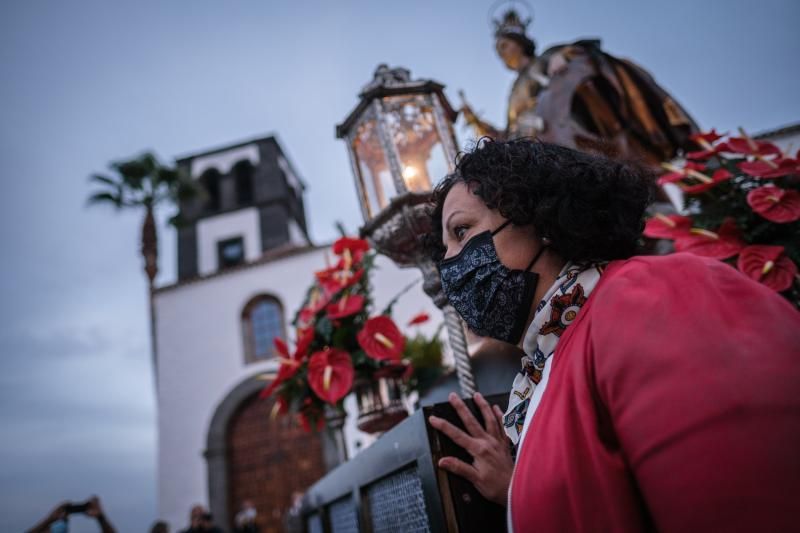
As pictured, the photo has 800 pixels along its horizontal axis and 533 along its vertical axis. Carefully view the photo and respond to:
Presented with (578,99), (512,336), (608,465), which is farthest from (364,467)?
(578,99)

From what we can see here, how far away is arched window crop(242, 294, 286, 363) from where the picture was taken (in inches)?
432

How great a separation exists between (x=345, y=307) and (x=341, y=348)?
0.69 ft

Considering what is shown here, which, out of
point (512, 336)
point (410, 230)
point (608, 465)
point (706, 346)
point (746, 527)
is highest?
point (410, 230)

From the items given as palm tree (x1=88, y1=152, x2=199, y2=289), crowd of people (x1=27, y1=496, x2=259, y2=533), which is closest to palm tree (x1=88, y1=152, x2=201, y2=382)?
palm tree (x1=88, y1=152, x2=199, y2=289)

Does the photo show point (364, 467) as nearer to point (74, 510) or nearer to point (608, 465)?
point (608, 465)

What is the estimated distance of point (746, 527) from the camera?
0.63 m

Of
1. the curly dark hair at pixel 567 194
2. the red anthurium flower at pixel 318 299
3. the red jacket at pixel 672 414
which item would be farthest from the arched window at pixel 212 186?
the red jacket at pixel 672 414

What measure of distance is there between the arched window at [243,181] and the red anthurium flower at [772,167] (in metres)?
15.1

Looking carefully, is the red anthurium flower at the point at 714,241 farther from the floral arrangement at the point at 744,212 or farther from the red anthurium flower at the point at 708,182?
the red anthurium flower at the point at 708,182

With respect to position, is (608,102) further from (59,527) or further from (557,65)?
(59,527)

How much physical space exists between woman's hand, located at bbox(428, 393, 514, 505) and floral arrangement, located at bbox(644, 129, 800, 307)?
1281 mm

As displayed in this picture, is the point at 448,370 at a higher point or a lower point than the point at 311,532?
higher

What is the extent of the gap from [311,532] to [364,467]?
1.88 m

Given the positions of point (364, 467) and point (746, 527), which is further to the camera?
point (364, 467)
